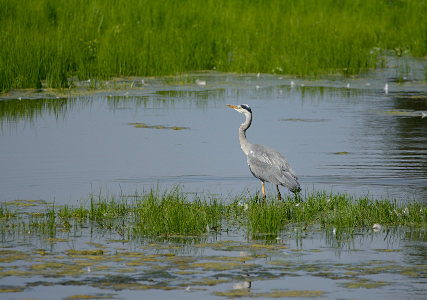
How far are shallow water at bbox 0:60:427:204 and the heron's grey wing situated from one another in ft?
1.47

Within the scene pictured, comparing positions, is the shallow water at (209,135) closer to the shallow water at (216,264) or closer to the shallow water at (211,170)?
the shallow water at (211,170)

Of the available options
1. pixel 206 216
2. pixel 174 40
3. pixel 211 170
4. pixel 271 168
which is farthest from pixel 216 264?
pixel 174 40

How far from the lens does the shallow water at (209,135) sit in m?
10.7

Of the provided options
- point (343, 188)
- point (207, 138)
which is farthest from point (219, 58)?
point (343, 188)

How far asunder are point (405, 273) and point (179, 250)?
1.90 m

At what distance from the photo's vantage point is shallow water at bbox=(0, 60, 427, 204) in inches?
421

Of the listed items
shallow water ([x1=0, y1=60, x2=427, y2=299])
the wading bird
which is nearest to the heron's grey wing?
the wading bird

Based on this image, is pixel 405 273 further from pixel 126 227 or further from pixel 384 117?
Answer: pixel 384 117

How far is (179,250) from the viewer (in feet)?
24.3

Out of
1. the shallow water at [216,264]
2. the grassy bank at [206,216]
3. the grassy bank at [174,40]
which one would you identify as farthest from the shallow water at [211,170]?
the grassy bank at [174,40]

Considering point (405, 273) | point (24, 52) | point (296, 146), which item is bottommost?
point (405, 273)

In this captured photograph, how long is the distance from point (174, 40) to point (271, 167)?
12188mm

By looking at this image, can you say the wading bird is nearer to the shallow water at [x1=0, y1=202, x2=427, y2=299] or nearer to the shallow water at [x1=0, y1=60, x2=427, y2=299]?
the shallow water at [x1=0, y1=60, x2=427, y2=299]

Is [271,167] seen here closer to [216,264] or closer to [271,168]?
[271,168]
